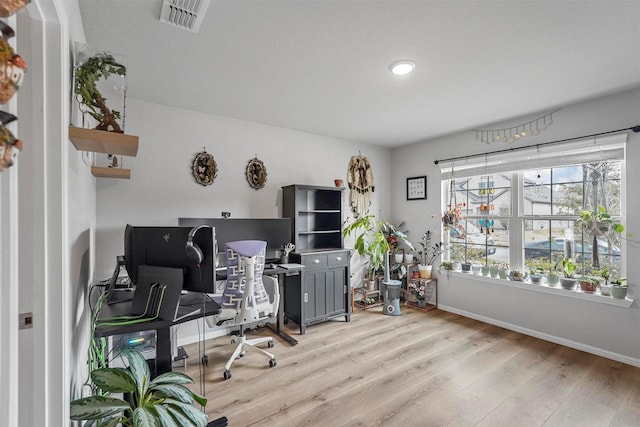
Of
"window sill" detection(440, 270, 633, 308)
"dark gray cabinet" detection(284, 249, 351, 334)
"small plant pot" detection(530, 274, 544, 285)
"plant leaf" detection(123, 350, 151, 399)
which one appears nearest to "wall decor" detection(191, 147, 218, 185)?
"dark gray cabinet" detection(284, 249, 351, 334)

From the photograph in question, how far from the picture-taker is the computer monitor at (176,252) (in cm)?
153

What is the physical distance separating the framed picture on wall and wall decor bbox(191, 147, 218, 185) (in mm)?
2876

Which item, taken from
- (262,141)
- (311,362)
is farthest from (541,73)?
(311,362)

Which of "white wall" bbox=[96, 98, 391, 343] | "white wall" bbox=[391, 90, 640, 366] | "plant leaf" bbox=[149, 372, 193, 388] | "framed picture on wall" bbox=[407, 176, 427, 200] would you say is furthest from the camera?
"framed picture on wall" bbox=[407, 176, 427, 200]

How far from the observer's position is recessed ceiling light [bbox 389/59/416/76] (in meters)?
2.16

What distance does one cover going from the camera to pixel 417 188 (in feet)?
14.9

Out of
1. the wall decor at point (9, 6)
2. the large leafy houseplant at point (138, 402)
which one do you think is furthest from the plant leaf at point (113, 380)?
the wall decor at point (9, 6)

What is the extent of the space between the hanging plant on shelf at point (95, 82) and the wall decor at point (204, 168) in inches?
70.3

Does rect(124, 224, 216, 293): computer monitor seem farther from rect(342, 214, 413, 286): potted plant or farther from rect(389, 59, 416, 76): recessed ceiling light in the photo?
rect(342, 214, 413, 286): potted plant

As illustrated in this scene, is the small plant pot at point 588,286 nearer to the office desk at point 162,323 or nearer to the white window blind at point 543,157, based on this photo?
the white window blind at point 543,157

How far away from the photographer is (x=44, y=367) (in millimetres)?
948

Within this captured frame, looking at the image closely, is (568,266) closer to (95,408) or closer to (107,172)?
(95,408)

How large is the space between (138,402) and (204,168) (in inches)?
97.7

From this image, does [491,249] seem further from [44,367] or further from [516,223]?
[44,367]
